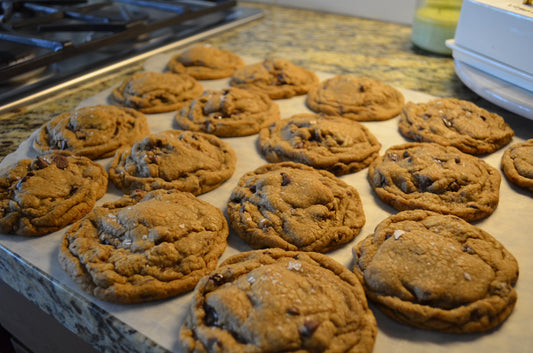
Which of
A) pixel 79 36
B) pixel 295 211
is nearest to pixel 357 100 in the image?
pixel 295 211

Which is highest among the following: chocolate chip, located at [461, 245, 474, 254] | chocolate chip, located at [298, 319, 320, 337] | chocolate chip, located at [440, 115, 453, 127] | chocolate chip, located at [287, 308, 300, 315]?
chocolate chip, located at [440, 115, 453, 127]

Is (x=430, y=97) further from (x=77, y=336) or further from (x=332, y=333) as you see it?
(x=77, y=336)

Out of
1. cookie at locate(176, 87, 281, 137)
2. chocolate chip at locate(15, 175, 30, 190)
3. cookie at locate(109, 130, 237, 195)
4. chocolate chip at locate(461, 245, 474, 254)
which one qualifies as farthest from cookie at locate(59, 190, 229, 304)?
chocolate chip at locate(461, 245, 474, 254)

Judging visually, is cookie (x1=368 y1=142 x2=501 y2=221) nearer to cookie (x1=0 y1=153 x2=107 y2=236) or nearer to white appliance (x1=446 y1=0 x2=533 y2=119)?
white appliance (x1=446 y1=0 x2=533 y2=119)

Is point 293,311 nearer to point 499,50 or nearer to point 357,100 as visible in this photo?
point 357,100

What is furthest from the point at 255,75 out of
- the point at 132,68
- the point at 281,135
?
the point at 132,68
